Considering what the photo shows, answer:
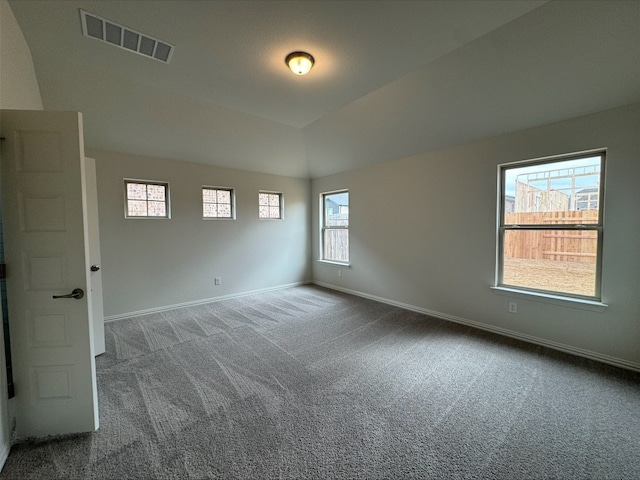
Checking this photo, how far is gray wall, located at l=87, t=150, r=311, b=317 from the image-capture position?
374 centimetres

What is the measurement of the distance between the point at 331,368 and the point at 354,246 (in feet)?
9.47

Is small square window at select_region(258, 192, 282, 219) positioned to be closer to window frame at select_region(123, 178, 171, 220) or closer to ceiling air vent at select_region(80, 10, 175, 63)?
window frame at select_region(123, 178, 171, 220)

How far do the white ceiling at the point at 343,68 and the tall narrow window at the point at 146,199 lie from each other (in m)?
0.52

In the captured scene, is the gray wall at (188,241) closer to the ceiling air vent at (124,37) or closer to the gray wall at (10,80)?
the gray wall at (10,80)

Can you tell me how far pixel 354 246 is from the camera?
16.7 ft

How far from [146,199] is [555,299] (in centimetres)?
567

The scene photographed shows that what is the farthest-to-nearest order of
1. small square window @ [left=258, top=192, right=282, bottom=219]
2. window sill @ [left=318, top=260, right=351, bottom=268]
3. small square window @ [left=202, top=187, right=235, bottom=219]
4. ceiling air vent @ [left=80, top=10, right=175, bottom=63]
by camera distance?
small square window @ [left=258, top=192, right=282, bottom=219] < window sill @ [left=318, top=260, right=351, bottom=268] < small square window @ [left=202, top=187, right=235, bottom=219] < ceiling air vent @ [left=80, top=10, right=175, bottom=63]

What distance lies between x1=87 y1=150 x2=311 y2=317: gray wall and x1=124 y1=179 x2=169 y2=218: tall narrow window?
11 centimetres

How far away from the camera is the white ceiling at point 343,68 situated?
1.89 metres

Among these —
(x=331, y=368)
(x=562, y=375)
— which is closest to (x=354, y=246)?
(x=331, y=368)

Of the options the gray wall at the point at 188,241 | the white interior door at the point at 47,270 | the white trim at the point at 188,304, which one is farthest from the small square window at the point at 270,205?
the white interior door at the point at 47,270

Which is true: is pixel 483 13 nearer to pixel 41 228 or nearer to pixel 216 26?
pixel 216 26

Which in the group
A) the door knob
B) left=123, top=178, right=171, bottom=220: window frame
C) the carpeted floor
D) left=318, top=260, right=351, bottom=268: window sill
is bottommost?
the carpeted floor

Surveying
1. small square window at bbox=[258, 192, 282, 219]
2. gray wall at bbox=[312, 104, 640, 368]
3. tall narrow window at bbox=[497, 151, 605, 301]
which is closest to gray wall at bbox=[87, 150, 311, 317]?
small square window at bbox=[258, 192, 282, 219]
